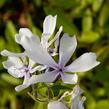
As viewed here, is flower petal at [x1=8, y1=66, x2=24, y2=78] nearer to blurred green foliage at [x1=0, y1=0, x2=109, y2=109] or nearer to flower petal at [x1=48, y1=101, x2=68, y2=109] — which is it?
flower petal at [x1=48, y1=101, x2=68, y2=109]

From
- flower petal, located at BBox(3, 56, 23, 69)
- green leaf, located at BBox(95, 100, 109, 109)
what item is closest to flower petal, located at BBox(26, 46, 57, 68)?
flower petal, located at BBox(3, 56, 23, 69)

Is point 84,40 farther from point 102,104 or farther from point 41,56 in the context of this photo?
point 41,56

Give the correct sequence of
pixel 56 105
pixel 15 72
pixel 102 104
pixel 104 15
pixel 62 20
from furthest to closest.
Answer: pixel 104 15 → pixel 102 104 → pixel 62 20 → pixel 15 72 → pixel 56 105

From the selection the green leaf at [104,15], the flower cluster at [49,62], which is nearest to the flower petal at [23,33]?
the flower cluster at [49,62]

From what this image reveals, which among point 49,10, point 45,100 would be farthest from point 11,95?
point 45,100

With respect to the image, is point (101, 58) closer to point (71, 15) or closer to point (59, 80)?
point (71, 15)

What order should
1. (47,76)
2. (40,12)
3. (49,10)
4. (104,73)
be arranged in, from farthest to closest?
(40,12), (104,73), (49,10), (47,76)

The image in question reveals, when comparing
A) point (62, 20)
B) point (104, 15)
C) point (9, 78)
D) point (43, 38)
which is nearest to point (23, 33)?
point (43, 38)

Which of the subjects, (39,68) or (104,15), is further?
(104,15)

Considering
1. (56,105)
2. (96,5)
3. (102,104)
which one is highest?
(96,5)
